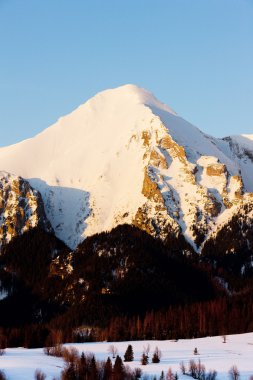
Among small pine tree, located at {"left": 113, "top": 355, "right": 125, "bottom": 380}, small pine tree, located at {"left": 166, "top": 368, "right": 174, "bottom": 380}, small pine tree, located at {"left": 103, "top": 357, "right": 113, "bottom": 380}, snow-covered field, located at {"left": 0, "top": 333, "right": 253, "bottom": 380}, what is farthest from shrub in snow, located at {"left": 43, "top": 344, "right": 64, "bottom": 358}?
small pine tree, located at {"left": 166, "top": 368, "right": 174, "bottom": 380}

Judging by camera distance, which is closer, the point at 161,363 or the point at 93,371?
the point at 93,371

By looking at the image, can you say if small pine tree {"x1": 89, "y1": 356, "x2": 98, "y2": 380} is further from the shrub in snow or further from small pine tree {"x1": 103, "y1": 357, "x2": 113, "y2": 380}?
the shrub in snow

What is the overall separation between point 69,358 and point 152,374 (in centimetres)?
2132

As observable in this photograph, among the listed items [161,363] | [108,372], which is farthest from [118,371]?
[161,363]

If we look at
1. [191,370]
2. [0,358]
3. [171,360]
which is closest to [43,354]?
[0,358]

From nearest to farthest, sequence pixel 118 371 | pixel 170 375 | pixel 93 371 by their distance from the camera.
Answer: pixel 118 371, pixel 170 375, pixel 93 371

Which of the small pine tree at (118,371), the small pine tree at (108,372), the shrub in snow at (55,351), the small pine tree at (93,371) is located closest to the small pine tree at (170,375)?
the small pine tree at (118,371)

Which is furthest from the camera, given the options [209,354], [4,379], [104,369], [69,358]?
[209,354]

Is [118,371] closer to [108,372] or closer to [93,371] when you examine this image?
[108,372]

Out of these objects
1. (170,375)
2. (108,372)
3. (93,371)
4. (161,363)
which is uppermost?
(161,363)

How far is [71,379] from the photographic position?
14650 cm

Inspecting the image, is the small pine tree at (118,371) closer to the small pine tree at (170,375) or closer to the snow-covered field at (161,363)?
the snow-covered field at (161,363)

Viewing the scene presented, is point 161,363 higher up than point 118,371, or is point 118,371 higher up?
point 161,363

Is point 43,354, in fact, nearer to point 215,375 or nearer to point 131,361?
point 131,361
